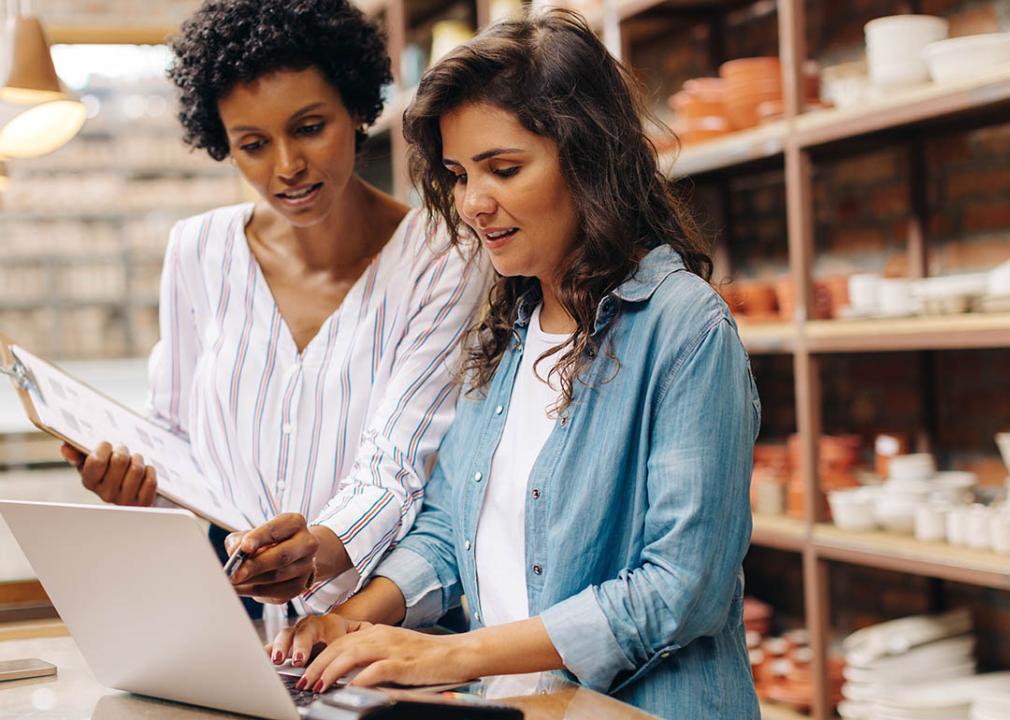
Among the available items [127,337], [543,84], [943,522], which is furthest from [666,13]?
[127,337]

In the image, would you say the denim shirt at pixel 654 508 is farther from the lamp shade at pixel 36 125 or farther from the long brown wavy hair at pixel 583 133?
the lamp shade at pixel 36 125

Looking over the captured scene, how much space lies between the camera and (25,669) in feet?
4.06

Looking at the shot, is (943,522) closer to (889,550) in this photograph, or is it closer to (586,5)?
(889,550)

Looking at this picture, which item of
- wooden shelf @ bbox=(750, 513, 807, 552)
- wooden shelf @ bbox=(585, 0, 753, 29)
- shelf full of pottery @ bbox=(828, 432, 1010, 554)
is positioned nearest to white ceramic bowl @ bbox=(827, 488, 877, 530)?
shelf full of pottery @ bbox=(828, 432, 1010, 554)

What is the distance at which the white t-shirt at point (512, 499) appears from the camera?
50.3 inches

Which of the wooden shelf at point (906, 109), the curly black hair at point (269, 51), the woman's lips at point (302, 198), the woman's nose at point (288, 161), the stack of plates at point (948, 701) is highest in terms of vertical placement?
the curly black hair at point (269, 51)

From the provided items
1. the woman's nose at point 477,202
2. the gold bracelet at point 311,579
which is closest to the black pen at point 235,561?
the gold bracelet at point 311,579

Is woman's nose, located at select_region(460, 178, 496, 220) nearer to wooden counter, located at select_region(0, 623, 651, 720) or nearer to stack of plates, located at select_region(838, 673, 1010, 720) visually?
wooden counter, located at select_region(0, 623, 651, 720)

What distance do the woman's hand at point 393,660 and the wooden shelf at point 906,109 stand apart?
1.60 metres

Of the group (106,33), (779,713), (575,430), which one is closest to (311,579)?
(575,430)

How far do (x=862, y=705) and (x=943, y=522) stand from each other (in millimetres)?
447

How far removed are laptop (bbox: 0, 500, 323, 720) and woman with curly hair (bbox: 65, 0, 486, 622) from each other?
0.99ft

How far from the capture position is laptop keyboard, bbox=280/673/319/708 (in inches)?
40.1

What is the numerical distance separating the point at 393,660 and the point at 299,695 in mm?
90
